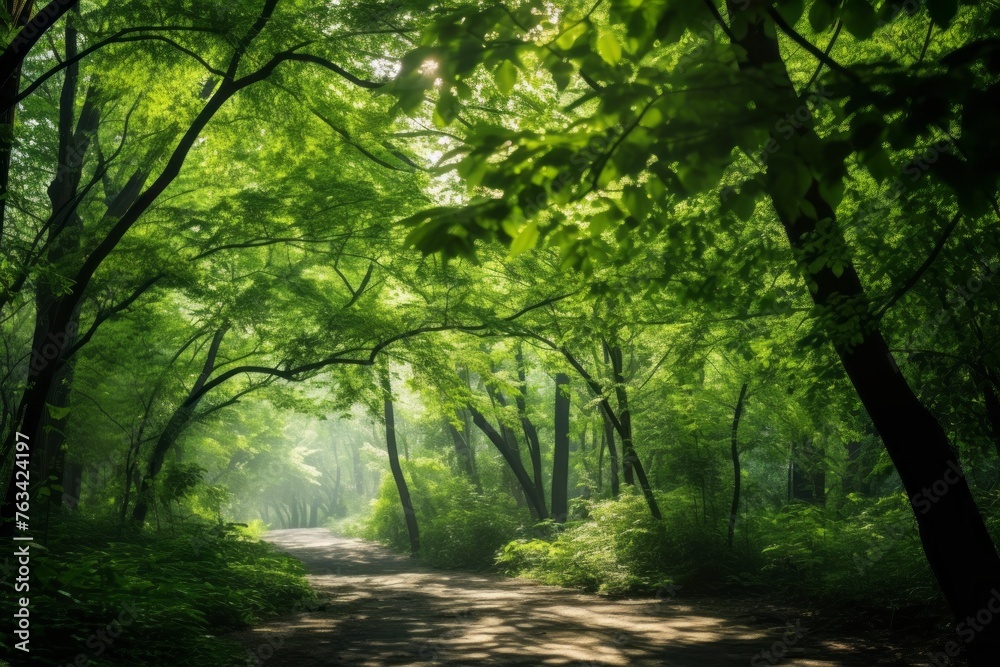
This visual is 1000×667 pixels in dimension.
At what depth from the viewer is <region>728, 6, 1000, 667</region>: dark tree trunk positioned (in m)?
4.13

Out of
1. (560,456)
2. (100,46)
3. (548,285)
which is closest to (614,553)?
(548,285)

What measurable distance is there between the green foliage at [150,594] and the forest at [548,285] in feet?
0.18

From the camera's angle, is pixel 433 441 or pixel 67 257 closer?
pixel 67 257

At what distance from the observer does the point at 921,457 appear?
438 cm

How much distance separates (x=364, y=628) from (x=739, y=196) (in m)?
8.63

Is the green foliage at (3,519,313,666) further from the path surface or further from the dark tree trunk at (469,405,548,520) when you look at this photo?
the dark tree trunk at (469,405,548,520)

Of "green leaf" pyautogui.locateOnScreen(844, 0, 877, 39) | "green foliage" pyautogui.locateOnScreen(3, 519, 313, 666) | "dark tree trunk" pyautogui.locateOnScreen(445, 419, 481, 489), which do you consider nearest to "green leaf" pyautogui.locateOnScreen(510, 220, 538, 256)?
"green leaf" pyautogui.locateOnScreen(844, 0, 877, 39)

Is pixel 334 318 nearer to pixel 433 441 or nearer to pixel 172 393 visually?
pixel 172 393

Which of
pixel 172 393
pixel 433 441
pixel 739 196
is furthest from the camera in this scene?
pixel 433 441

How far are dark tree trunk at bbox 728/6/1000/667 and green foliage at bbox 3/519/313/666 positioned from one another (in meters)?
5.69

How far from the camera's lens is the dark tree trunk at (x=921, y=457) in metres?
4.13

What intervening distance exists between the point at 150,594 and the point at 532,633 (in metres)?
4.35

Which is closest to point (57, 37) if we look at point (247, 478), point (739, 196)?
point (739, 196)

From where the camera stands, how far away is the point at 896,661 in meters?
6.52
